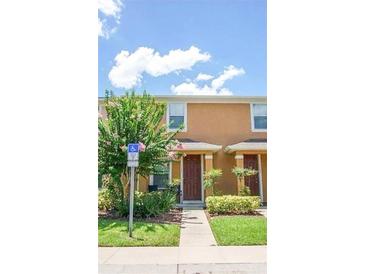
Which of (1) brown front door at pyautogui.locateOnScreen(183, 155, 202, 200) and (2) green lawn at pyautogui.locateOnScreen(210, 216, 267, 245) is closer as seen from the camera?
(2) green lawn at pyautogui.locateOnScreen(210, 216, 267, 245)

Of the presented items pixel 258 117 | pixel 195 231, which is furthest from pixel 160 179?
pixel 195 231

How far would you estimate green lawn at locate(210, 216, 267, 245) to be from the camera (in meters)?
4.92

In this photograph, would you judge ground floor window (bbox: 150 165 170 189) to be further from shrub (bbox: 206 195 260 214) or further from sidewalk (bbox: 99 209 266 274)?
sidewalk (bbox: 99 209 266 274)

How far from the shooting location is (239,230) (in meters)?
5.62

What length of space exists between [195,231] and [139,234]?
3.15 ft

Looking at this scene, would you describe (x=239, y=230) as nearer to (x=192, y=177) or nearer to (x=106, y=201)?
(x=106, y=201)

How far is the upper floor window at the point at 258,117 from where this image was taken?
9.99 meters

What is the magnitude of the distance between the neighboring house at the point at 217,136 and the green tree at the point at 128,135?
6.95 feet

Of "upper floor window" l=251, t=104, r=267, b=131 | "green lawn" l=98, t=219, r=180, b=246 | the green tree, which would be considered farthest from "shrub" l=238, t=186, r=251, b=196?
"green lawn" l=98, t=219, r=180, b=246

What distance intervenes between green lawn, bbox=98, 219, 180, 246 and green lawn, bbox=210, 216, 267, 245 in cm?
65
